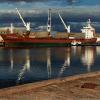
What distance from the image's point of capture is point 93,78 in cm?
1246

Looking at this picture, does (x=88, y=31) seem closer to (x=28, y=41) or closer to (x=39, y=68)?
(x=28, y=41)

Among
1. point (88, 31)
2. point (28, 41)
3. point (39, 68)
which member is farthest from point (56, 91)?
point (88, 31)

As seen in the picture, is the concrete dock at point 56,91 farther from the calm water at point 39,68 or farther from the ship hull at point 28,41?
the ship hull at point 28,41

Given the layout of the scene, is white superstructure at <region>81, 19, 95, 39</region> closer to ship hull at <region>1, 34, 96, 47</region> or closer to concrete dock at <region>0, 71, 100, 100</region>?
ship hull at <region>1, 34, 96, 47</region>

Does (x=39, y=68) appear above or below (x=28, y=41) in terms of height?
above

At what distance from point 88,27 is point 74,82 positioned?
114926 mm

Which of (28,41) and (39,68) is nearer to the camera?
(39,68)

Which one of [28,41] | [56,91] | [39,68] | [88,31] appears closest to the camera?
[56,91]

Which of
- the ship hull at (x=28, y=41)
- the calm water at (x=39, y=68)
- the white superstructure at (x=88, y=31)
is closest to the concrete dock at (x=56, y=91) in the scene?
the calm water at (x=39, y=68)

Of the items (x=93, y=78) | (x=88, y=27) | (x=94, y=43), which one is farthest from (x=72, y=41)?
(x=93, y=78)

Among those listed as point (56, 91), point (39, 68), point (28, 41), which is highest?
point (56, 91)

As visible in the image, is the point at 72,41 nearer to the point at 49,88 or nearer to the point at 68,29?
the point at 68,29

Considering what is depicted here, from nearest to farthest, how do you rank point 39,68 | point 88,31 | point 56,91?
point 56,91
point 39,68
point 88,31

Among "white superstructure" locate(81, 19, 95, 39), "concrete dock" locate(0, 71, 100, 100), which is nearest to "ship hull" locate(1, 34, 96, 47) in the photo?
"white superstructure" locate(81, 19, 95, 39)
